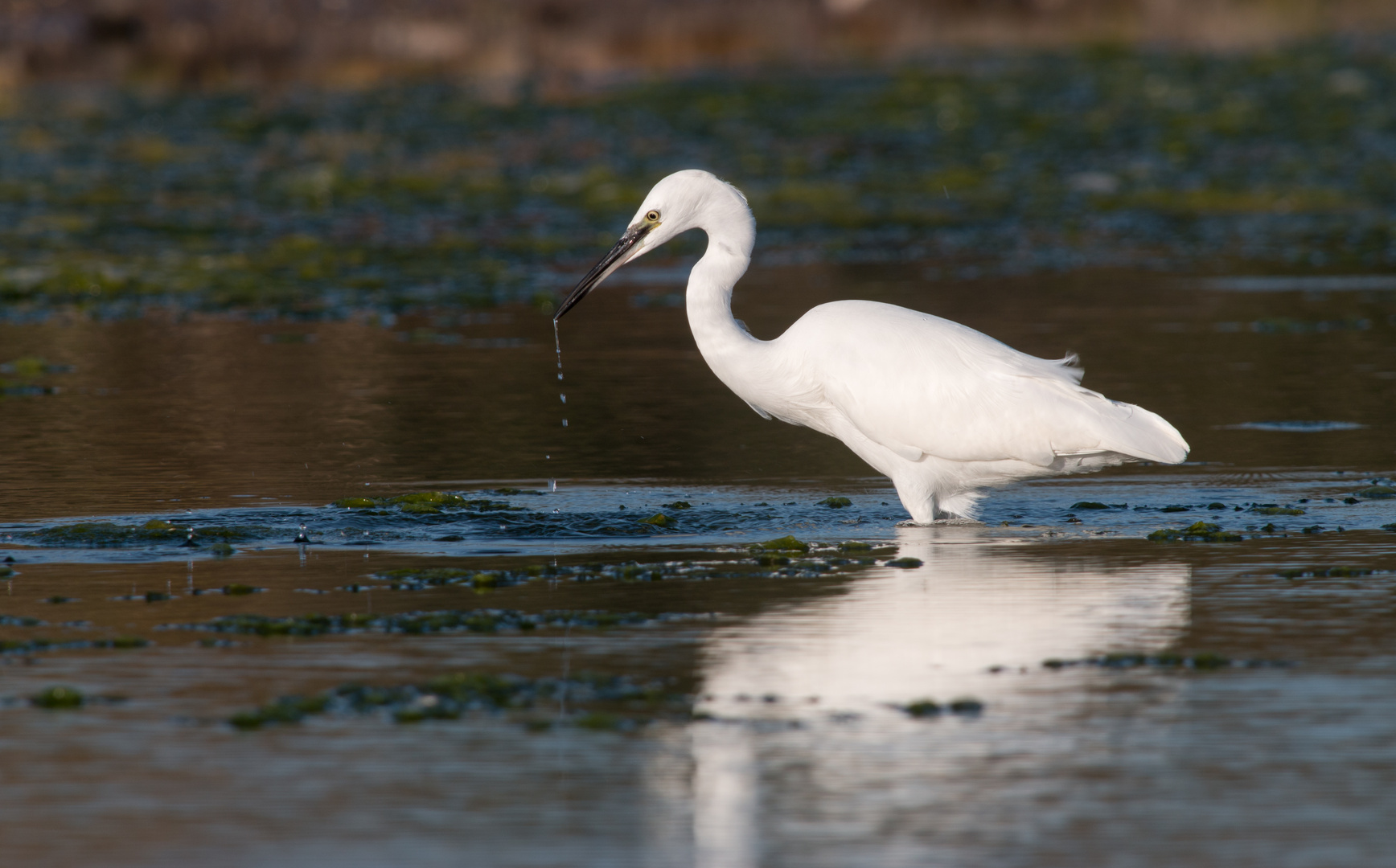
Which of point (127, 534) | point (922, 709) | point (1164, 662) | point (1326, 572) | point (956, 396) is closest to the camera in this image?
point (922, 709)

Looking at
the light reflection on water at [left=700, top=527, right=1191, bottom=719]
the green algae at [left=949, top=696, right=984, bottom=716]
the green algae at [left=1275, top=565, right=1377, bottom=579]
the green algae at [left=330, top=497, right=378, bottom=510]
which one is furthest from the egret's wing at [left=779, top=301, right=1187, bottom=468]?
the green algae at [left=949, top=696, right=984, bottom=716]

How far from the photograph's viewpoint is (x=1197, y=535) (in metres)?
7.28

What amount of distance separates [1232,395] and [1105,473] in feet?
6.18

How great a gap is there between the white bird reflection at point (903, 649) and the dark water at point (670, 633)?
0.02 m

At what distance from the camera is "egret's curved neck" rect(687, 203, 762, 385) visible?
8188 millimetres

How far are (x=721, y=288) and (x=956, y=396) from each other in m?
1.25

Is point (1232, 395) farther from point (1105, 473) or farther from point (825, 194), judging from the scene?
point (825, 194)

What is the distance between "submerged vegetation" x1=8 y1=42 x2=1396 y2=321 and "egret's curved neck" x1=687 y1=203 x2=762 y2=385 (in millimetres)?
5983

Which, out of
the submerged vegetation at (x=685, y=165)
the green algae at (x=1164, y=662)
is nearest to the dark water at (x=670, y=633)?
the green algae at (x=1164, y=662)

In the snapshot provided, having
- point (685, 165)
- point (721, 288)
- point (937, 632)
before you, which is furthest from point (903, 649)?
point (685, 165)

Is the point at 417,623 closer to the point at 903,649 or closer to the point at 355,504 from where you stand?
the point at 903,649

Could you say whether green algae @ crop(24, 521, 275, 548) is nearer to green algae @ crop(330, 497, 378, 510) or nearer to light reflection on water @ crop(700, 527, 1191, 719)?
green algae @ crop(330, 497, 378, 510)

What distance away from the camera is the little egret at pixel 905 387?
7473 mm

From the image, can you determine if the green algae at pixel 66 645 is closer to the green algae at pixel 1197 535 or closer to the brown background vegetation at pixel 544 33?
the green algae at pixel 1197 535
